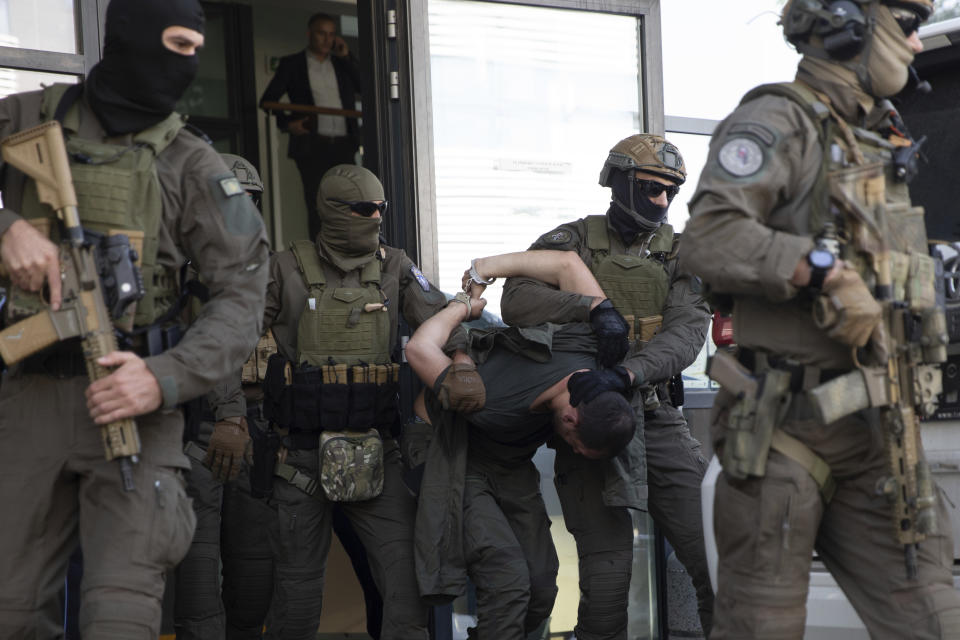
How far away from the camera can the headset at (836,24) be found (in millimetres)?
3238

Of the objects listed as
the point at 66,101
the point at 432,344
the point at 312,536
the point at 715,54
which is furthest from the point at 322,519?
the point at 715,54

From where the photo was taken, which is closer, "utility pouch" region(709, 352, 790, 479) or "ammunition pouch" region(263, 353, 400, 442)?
"utility pouch" region(709, 352, 790, 479)

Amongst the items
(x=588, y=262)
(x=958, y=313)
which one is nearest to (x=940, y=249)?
(x=958, y=313)

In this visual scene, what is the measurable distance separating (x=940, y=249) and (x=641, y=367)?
147 cm

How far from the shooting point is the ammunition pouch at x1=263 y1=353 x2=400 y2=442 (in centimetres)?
503

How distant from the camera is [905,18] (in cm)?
334

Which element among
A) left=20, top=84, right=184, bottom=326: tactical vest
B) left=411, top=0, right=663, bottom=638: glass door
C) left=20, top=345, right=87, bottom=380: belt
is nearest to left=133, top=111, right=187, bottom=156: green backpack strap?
left=20, top=84, right=184, bottom=326: tactical vest

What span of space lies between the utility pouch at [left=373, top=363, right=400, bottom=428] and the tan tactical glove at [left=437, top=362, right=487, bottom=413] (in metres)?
0.45

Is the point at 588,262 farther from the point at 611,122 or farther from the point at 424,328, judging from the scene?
the point at 611,122

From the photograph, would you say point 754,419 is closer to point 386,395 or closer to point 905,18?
point 905,18

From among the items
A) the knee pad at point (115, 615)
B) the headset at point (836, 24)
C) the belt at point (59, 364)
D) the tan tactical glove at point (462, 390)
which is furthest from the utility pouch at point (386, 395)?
the headset at point (836, 24)

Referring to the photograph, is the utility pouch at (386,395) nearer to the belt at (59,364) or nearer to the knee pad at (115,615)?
the belt at (59,364)

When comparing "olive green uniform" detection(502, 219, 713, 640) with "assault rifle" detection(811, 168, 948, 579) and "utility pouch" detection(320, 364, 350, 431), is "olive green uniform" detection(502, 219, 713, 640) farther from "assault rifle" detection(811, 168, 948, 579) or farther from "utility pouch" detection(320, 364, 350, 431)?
"assault rifle" detection(811, 168, 948, 579)

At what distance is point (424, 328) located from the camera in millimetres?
4918
